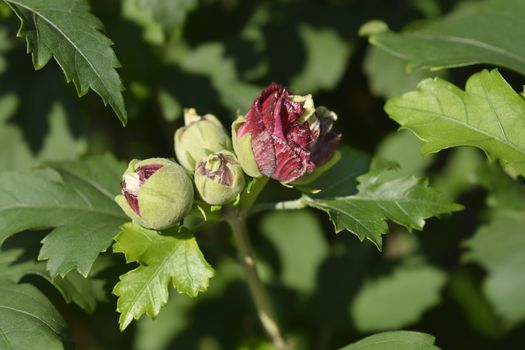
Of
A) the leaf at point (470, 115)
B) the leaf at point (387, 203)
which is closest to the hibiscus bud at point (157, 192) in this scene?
the leaf at point (387, 203)

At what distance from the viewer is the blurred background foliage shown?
2674mm

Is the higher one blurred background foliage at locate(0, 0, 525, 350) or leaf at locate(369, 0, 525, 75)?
leaf at locate(369, 0, 525, 75)

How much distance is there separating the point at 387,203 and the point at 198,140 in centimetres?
46

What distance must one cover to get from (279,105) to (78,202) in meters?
0.63

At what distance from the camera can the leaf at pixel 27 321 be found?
67.8 inches

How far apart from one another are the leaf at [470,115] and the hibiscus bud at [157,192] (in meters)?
0.52

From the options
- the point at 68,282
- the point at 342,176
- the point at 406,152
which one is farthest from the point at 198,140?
the point at 406,152

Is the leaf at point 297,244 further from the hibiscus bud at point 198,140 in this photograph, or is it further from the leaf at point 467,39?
the hibiscus bud at point 198,140

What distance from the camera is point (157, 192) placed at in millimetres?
1652

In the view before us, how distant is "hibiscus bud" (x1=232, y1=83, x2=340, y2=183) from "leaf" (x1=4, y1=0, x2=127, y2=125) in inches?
10.0


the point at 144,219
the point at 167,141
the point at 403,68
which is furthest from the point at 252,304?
the point at 144,219

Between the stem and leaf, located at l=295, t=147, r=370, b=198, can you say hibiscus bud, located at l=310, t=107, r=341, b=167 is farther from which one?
the stem

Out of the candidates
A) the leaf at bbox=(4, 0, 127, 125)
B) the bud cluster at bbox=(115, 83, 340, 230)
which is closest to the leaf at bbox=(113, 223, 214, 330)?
the bud cluster at bbox=(115, 83, 340, 230)

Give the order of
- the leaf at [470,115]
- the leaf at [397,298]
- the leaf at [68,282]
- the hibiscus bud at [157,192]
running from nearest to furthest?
the hibiscus bud at [157,192] → the leaf at [470,115] → the leaf at [68,282] → the leaf at [397,298]
